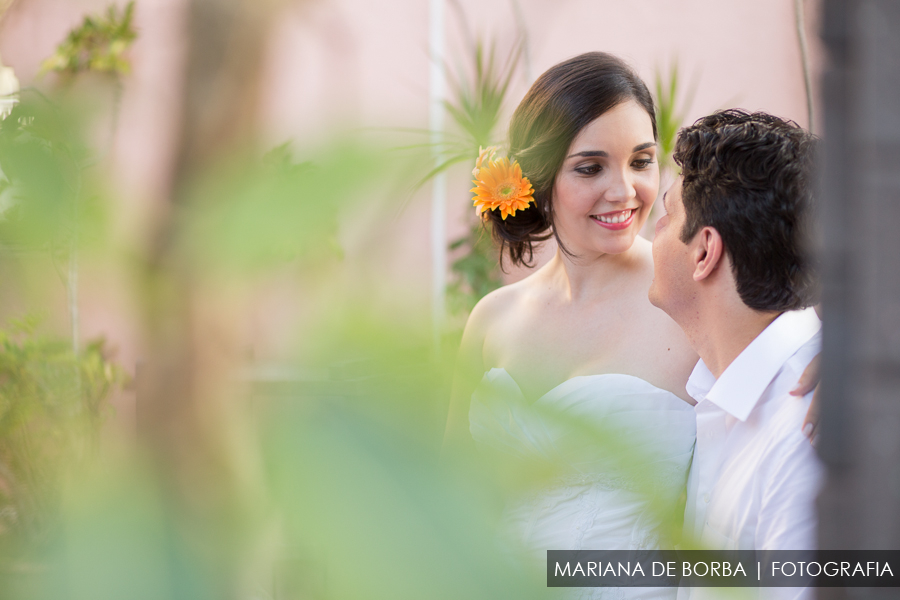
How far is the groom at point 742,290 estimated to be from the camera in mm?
1178

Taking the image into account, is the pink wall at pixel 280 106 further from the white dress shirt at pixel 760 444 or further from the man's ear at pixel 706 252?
the man's ear at pixel 706 252

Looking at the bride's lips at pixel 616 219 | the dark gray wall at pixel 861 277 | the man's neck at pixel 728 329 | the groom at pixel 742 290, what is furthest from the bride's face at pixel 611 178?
the dark gray wall at pixel 861 277

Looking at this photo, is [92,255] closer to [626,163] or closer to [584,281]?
[626,163]

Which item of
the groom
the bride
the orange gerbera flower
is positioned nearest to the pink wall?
the orange gerbera flower

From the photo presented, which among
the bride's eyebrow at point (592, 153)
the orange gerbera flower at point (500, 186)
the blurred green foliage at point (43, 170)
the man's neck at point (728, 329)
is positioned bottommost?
the man's neck at point (728, 329)

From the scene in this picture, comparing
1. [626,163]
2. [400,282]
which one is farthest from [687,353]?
[400,282]

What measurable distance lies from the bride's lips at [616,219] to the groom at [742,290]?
125mm

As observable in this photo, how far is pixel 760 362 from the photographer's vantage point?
124cm

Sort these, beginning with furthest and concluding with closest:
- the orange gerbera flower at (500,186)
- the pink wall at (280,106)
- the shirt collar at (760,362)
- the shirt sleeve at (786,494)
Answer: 1. the shirt collar at (760,362)
2. the shirt sleeve at (786,494)
3. the orange gerbera flower at (500,186)
4. the pink wall at (280,106)

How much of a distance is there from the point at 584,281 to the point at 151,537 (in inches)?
65.1

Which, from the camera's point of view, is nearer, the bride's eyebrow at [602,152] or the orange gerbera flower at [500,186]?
the orange gerbera flower at [500,186]

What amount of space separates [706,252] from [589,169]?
328 mm

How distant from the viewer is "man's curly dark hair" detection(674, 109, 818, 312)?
1.25m

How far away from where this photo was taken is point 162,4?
197 mm
